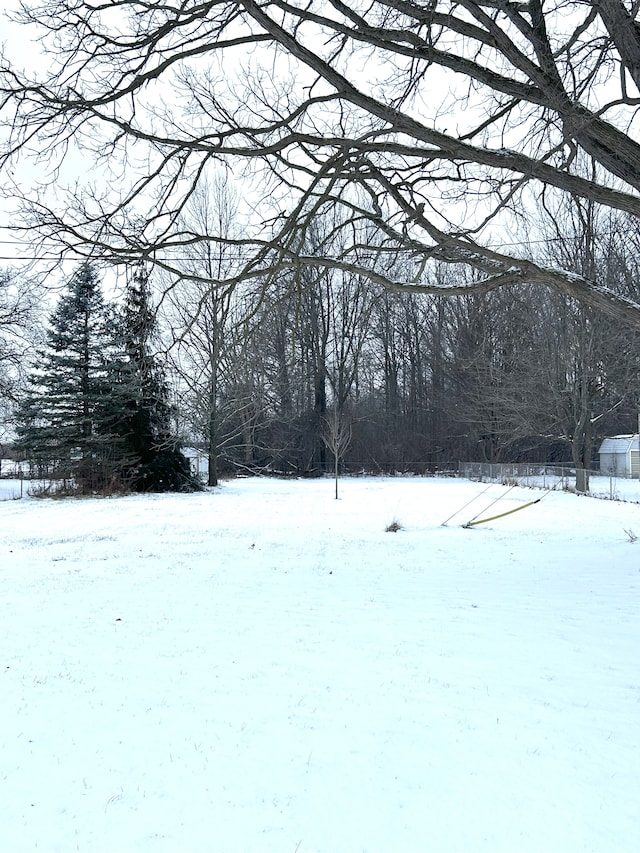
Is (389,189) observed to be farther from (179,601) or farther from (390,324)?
(390,324)

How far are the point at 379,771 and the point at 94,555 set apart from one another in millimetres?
8219

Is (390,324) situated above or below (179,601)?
above

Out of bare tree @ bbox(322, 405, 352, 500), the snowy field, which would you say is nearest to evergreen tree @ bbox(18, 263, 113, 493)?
bare tree @ bbox(322, 405, 352, 500)

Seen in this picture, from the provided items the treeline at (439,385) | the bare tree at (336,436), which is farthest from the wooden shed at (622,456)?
the bare tree at (336,436)

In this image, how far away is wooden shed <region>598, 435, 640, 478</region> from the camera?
35928 millimetres

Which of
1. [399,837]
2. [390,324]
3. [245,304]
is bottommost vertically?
[399,837]

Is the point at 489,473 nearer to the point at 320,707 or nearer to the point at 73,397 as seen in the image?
the point at 73,397

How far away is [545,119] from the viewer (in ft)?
24.1

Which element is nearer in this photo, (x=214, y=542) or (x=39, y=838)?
(x=39, y=838)

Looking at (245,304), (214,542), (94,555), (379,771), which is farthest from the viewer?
(214,542)

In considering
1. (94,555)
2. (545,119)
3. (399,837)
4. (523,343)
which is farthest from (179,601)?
(523,343)

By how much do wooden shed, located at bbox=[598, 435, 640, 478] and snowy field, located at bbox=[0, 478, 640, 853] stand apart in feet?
95.9

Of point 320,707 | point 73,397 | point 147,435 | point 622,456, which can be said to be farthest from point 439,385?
point 320,707

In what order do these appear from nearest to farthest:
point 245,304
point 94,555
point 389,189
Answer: point 389,189, point 245,304, point 94,555
